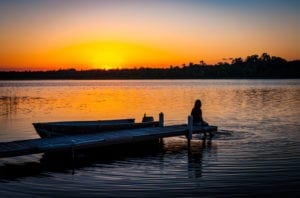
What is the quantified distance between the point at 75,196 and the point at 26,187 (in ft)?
6.99

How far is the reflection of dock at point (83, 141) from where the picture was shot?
16.6 m

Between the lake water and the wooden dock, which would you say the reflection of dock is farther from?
the lake water

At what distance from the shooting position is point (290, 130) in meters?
A: 28.8

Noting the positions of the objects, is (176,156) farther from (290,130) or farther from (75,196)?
(290,130)

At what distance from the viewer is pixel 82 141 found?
60.5 ft

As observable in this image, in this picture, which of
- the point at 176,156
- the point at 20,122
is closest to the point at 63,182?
the point at 176,156

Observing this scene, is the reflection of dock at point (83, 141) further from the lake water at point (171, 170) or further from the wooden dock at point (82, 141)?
the lake water at point (171, 170)

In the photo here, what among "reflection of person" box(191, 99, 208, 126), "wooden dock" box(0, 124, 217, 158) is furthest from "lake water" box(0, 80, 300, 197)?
"reflection of person" box(191, 99, 208, 126)

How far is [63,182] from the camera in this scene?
1455cm

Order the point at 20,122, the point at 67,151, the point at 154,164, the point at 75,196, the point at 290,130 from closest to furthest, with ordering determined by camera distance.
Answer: the point at 75,196 → the point at 154,164 → the point at 67,151 → the point at 290,130 → the point at 20,122

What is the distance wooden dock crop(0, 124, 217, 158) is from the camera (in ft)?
54.3

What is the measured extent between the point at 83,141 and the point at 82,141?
0.15ft

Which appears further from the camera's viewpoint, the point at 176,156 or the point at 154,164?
the point at 176,156

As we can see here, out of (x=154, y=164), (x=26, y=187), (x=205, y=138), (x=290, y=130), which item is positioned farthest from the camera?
(x=290, y=130)
